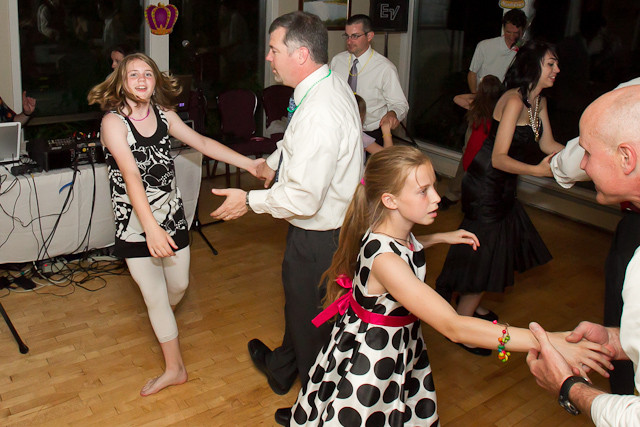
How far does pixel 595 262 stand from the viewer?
498 cm

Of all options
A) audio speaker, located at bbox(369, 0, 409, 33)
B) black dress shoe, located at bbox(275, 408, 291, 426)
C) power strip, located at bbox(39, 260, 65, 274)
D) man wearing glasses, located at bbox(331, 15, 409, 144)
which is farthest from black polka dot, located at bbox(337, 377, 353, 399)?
audio speaker, located at bbox(369, 0, 409, 33)

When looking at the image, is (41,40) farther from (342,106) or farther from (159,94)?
(342,106)

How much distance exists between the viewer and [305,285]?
2.75 meters

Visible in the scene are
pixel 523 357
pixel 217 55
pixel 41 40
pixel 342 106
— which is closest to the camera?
pixel 342 106

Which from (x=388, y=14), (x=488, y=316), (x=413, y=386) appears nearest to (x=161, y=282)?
(x=413, y=386)

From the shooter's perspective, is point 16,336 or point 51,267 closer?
point 16,336

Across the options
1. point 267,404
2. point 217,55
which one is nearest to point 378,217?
point 267,404

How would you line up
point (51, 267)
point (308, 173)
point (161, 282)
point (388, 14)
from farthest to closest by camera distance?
point (388, 14)
point (51, 267)
point (161, 282)
point (308, 173)

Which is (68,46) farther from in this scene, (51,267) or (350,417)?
(350,417)

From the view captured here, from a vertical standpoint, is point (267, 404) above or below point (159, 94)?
below

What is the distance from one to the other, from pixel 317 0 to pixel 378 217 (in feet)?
18.2

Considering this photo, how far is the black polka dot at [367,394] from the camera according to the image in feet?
6.71

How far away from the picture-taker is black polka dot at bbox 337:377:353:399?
2051 mm

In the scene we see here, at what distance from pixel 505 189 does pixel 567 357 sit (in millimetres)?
1794
